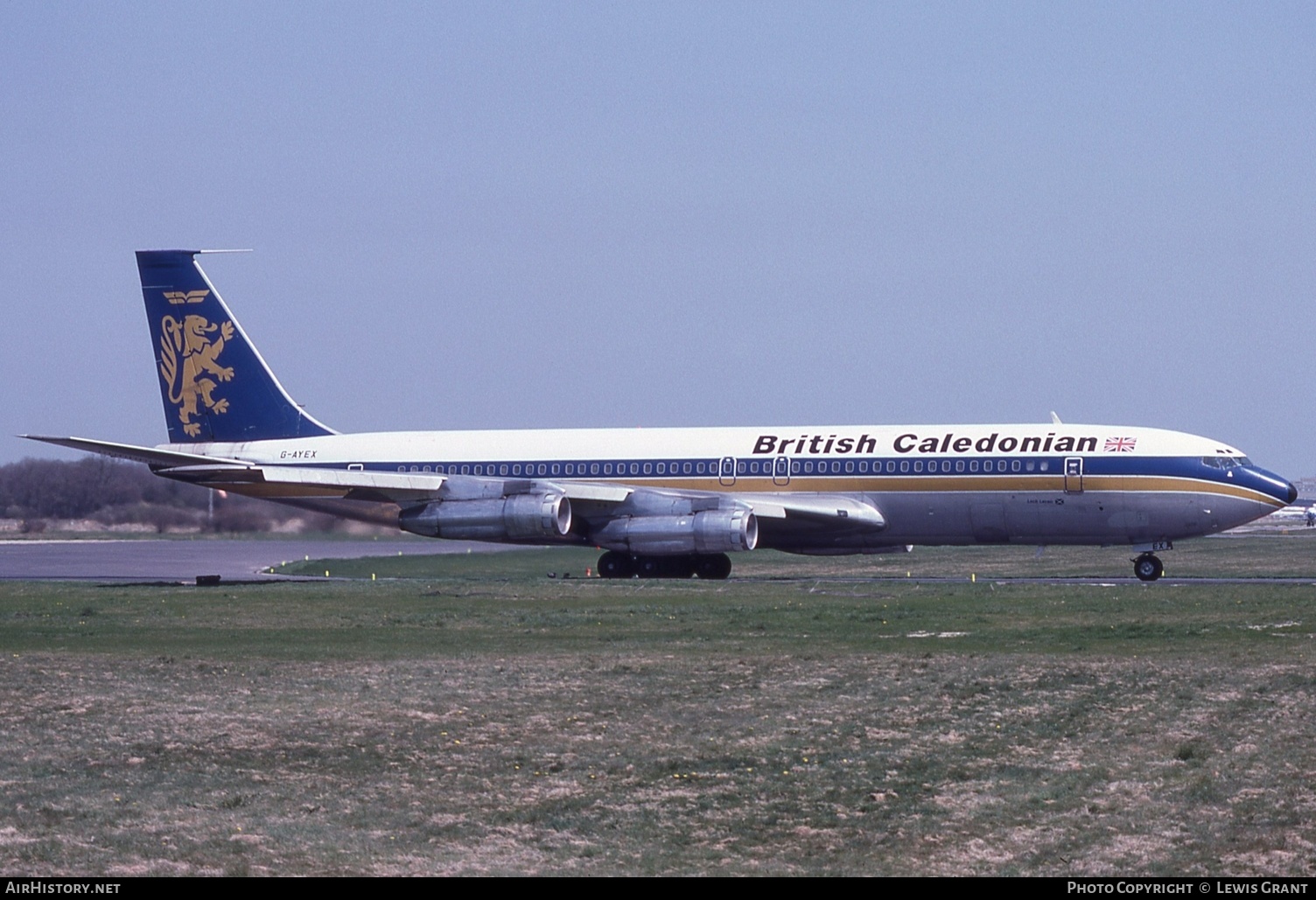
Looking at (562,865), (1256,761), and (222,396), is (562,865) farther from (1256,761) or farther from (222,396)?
(222,396)

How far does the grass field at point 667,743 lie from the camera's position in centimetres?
1081

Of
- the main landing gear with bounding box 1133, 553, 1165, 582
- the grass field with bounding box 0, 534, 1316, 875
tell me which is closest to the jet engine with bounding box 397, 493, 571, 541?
the grass field with bounding box 0, 534, 1316, 875

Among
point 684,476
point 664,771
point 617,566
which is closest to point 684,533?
point 684,476

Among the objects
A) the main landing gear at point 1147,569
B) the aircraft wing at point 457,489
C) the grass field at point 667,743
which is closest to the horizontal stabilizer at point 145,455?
the aircraft wing at point 457,489

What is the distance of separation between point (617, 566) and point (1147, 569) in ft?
45.0

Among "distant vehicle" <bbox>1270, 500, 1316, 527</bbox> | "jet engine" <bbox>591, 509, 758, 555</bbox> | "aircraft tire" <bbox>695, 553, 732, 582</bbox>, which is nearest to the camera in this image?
"jet engine" <bbox>591, 509, 758, 555</bbox>

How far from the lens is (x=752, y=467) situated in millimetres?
41812

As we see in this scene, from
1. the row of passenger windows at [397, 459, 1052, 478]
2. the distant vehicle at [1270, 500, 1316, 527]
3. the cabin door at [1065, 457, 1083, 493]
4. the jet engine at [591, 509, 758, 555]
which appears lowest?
the distant vehicle at [1270, 500, 1316, 527]

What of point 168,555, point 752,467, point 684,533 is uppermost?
point 752,467

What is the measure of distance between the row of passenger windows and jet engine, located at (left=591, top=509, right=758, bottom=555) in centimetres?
180

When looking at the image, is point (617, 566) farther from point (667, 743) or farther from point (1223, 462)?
point (667, 743)

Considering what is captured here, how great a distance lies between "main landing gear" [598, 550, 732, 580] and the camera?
4306 cm

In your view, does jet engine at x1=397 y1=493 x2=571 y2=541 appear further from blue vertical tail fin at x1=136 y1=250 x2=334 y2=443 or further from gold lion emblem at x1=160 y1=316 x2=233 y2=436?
gold lion emblem at x1=160 y1=316 x2=233 y2=436

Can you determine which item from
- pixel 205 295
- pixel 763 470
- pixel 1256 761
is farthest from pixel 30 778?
pixel 205 295
